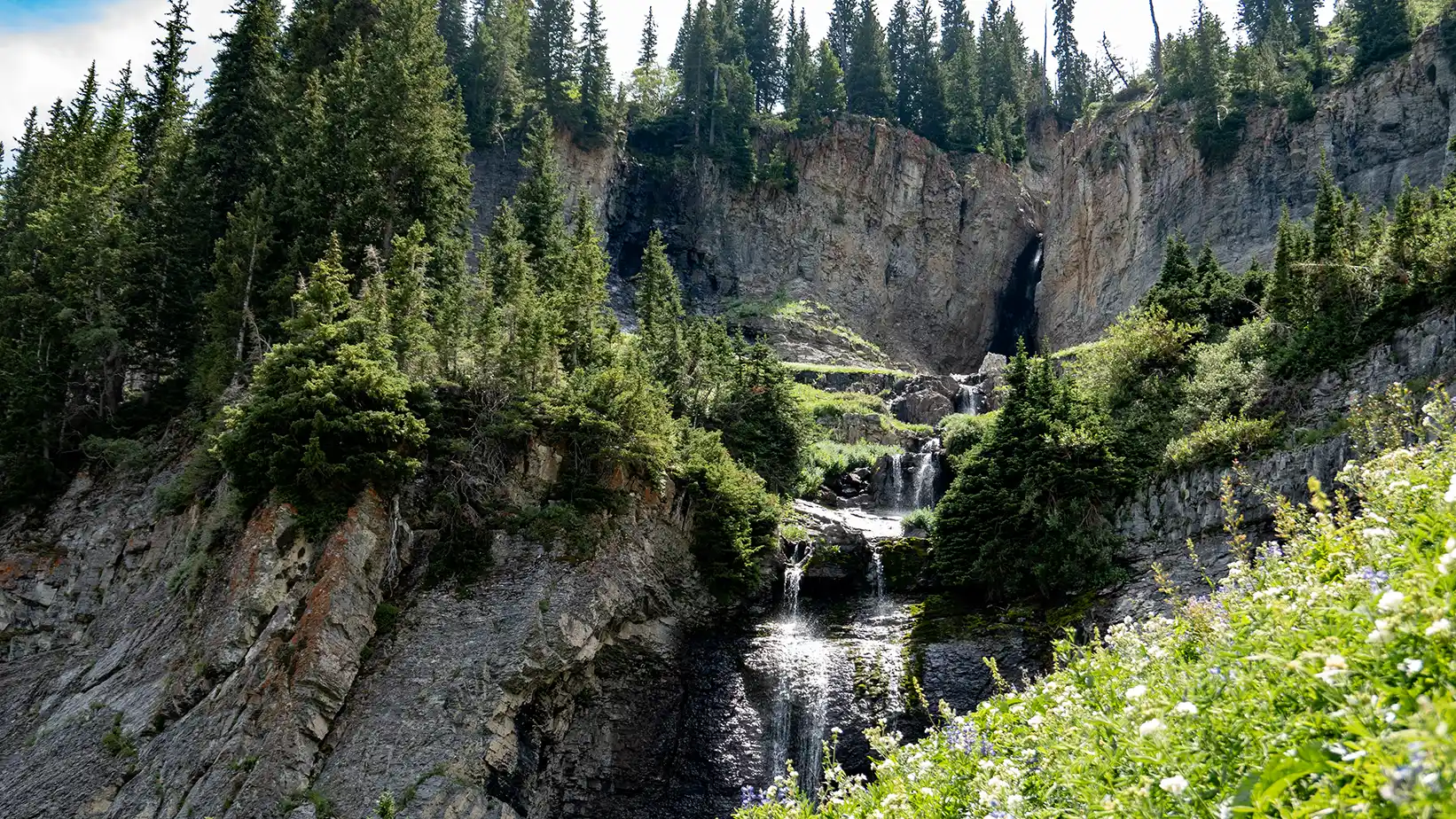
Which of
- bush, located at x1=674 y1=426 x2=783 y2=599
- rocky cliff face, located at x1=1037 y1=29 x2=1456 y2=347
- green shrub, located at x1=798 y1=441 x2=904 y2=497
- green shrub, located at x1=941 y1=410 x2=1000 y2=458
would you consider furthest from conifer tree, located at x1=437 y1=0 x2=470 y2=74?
bush, located at x1=674 y1=426 x2=783 y2=599

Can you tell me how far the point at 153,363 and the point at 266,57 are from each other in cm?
1224

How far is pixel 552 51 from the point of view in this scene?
62.5 metres

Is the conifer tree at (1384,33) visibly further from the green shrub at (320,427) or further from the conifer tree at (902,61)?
the green shrub at (320,427)

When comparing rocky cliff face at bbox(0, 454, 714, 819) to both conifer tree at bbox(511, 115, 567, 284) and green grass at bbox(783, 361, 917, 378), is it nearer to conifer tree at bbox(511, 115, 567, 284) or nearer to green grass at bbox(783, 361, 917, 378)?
conifer tree at bbox(511, 115, 567, 284)

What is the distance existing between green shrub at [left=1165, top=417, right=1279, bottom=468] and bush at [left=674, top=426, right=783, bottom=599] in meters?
11.1

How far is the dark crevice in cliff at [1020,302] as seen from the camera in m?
65.2

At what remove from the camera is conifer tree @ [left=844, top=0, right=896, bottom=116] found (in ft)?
220

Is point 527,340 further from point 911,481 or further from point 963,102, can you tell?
point 963,102

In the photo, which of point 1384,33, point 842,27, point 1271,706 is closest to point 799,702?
point 1271,706

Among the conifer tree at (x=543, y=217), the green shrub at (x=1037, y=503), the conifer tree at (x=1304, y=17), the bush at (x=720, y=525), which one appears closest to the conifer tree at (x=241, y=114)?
the conifer tree at (x=543, y=217)

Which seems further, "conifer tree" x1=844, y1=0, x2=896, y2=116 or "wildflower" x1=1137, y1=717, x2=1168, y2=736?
"conifer tree" x1=844, y1=0, x2=896, y2=116

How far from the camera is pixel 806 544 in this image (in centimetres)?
2706

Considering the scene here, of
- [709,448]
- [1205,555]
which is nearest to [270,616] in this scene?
[709,448]

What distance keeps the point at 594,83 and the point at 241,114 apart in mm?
33320
